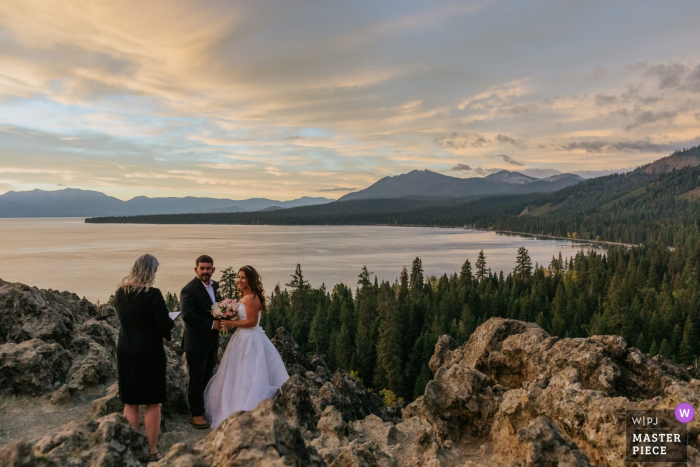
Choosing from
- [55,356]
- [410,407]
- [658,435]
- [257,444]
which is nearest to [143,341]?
[257,444]

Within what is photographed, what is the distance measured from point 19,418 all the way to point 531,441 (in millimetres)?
9367

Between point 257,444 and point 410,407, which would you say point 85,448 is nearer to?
point 257,444

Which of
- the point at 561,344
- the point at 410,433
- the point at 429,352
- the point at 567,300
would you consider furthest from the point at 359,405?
the point at 567,300

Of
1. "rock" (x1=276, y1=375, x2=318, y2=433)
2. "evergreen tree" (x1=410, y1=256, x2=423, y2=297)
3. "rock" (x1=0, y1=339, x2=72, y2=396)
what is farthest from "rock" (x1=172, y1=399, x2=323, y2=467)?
"evergreen tree" (x1=410, y1=256, x2=423, y2=297)

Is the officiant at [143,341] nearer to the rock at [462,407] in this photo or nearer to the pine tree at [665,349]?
the rock at [462,407]

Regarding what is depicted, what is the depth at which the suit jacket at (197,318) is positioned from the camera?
739cm

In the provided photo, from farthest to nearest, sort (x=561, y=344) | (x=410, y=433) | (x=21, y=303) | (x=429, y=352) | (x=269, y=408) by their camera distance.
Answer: (x=429, y=352), (x=21, y=303), (x=561, y=344), (x=410, y=433), (x=269, y=408)

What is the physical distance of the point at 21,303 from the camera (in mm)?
11484

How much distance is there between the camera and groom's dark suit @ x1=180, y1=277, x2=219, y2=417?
741 cm

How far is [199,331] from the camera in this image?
7.69m

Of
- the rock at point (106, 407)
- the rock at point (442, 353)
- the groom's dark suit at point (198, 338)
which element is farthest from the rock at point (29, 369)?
the rock at point (442, 353)

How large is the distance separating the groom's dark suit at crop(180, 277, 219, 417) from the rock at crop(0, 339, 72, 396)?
12.6ft

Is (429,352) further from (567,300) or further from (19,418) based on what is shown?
(19,418)

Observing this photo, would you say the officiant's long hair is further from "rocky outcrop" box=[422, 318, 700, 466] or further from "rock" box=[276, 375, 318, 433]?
"rocky outcrop" box=[422, 318, 700, 466]
